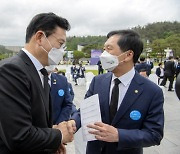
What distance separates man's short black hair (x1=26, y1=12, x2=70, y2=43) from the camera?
169cm

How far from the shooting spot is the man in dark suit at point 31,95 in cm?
133

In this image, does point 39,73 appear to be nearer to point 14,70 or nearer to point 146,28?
point 14,70

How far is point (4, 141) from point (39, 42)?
679 millimetres

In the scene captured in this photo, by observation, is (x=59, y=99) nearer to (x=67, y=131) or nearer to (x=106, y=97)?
(x=106, y=97)

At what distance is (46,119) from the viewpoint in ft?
5.23

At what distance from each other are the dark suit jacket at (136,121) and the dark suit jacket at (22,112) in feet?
1.88

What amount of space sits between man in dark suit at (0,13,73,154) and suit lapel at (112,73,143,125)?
46cm

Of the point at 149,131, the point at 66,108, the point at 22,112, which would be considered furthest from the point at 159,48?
the point at 22,112

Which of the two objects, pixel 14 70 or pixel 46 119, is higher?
pixel 14 70

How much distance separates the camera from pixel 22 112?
1.35 metres

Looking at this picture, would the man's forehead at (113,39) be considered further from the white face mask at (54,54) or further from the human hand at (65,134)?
the human hand at (65,134)

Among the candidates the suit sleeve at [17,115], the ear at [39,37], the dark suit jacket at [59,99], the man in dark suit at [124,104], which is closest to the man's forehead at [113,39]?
the man in dark suit at [124,104]

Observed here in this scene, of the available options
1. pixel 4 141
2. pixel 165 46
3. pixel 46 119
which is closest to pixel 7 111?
pixel 4 141

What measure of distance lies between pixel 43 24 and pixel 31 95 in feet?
1.70
